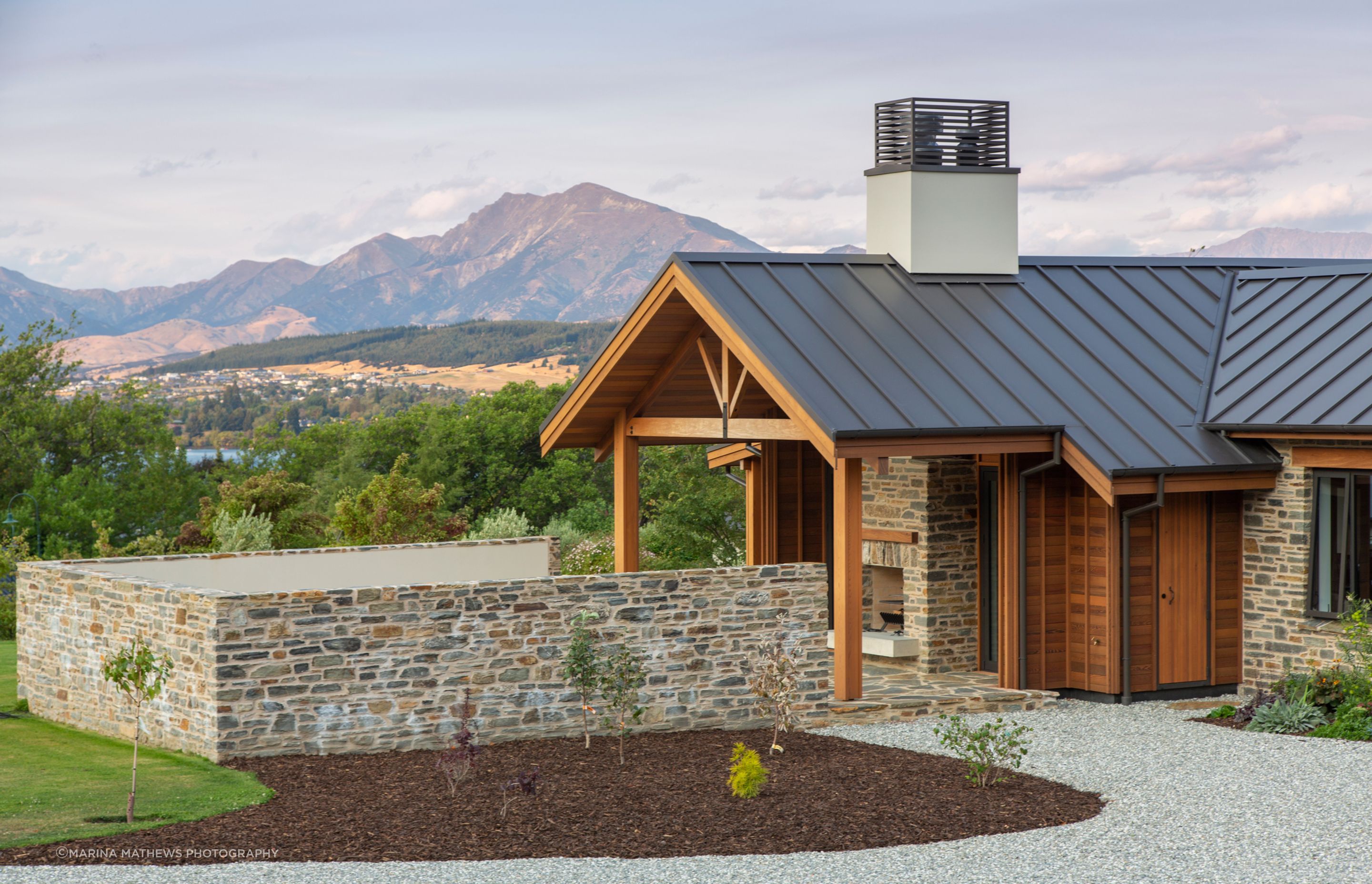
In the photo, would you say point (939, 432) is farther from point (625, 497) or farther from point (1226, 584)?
point (625, 497)

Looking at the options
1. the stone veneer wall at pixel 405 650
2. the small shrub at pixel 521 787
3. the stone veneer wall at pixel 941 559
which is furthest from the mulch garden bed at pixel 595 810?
the stone veneer wall at pixel 941 559

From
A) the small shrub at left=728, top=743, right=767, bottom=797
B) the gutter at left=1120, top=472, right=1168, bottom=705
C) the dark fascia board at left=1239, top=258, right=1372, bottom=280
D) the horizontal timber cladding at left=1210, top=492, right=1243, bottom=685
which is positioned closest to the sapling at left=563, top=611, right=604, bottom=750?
the small shrub at left=728, top=743, right=767, bottom=797

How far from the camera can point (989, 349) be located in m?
14.3

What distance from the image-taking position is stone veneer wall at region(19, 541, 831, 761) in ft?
35.7

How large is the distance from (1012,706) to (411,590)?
19.3 feet

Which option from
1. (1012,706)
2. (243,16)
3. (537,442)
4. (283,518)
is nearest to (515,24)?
(243,16)

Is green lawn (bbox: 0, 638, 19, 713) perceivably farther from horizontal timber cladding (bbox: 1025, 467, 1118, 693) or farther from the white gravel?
horizontal timber cladding (bbox: 1025, 467, 1118, 693)

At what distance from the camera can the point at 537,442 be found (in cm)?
4769

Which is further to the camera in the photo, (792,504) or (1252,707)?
(792,504)

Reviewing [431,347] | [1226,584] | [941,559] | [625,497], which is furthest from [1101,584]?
[431,347]

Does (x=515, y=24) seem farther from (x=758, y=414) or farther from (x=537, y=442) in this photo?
(x=758, y=414)

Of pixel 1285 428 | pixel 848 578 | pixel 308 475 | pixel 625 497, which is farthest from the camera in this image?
pixel 308 475

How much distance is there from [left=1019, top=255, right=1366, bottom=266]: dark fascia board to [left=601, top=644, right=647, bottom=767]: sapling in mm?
7345

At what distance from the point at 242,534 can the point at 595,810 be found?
14.4m
